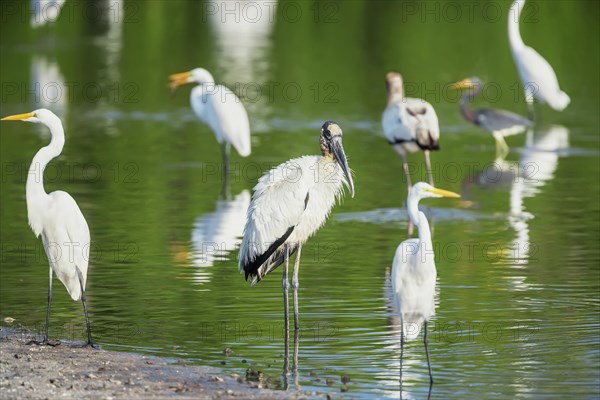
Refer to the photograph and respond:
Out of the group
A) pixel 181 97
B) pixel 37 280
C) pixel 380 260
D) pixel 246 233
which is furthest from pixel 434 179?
pixel 181 97

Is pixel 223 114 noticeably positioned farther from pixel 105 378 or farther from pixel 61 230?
pixel 105 378

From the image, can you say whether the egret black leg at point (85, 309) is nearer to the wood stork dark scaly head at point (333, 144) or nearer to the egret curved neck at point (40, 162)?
the egret curved neck at point (40, 162)

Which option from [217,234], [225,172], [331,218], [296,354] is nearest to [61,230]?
[296,354]

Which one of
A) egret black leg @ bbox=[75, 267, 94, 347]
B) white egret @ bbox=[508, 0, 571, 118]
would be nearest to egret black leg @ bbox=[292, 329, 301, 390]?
egret black leg @ bbox=[75, 267, 94, 347]

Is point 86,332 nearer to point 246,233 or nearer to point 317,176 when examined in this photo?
point 246,233

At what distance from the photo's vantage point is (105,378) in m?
7.75

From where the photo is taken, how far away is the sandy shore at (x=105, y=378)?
7363 mm

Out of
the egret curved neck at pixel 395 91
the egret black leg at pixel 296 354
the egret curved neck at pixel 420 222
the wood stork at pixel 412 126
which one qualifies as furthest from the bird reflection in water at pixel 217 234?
the egret curved neck at pixel 420 222

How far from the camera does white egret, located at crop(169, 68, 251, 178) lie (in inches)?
645

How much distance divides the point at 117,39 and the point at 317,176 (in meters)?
26.7

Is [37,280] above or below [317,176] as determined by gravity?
below

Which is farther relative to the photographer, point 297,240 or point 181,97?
point 181,97

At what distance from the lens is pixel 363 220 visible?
1354 centimetres

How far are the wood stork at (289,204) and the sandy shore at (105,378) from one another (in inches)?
38.7
